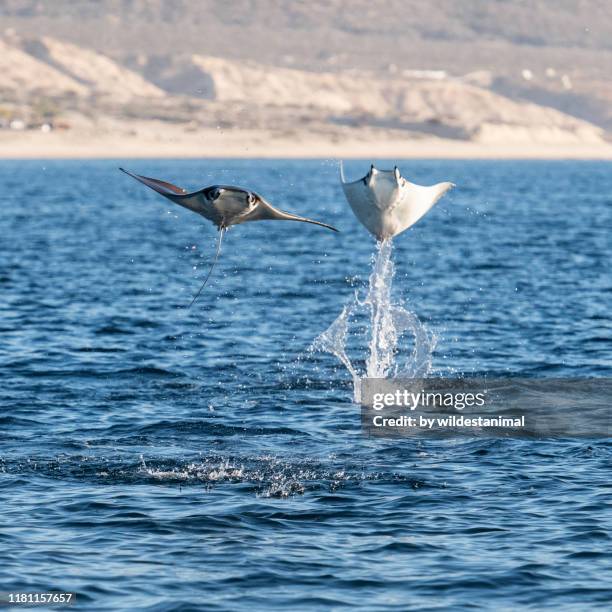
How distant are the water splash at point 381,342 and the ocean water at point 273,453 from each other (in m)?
0.31

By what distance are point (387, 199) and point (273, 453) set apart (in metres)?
5.09

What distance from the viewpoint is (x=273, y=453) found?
841 inches

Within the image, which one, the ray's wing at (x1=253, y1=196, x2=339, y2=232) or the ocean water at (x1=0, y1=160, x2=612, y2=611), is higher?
the ray's wing at (x1=253, y1=196, x2=339, y2=232)

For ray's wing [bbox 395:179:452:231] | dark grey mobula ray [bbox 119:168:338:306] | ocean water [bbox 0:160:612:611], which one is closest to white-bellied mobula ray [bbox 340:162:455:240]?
ray's wing [bbox 395:179:452:231]

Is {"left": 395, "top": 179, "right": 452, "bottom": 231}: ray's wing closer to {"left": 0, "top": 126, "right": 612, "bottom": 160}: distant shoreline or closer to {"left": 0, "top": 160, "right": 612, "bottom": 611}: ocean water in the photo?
{"left": 0, "top": 160, "right": 612, "bottom": 611}: ocean water

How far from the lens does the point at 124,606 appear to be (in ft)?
48.7

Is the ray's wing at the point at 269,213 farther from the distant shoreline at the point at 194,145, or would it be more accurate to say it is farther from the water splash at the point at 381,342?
A: the distant shoreline at the point at 194,145

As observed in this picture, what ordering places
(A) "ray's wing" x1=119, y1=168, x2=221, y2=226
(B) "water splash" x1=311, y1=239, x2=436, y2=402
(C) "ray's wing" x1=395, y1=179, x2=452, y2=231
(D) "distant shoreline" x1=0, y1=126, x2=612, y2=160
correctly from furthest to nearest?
(D) "distant shoreline" x1=0, y1=126, x2=612, y2=160 → (B) "water splash" x1=311, y1=239, x2=436, y2=402 → (C) "ray's wing" x1=395, y1=179, x2=452, y2=231 → (A) "ray's wing" x1=119, y1=168, x2=221, y2=226

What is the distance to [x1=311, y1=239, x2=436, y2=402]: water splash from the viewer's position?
2817 centimetres

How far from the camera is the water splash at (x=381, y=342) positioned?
28172 millimetres

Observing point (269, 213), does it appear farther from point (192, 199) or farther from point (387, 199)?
point (387, 199)

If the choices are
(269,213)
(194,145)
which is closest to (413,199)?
(269,213)

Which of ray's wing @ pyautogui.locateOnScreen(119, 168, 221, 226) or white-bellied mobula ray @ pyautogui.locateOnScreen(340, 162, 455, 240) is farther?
white-bellied mobula ray @ pyautogui.locateOnScreen(340, 162, 455, 240)

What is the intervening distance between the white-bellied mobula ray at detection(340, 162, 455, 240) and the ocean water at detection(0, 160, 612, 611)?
12.5 feet
